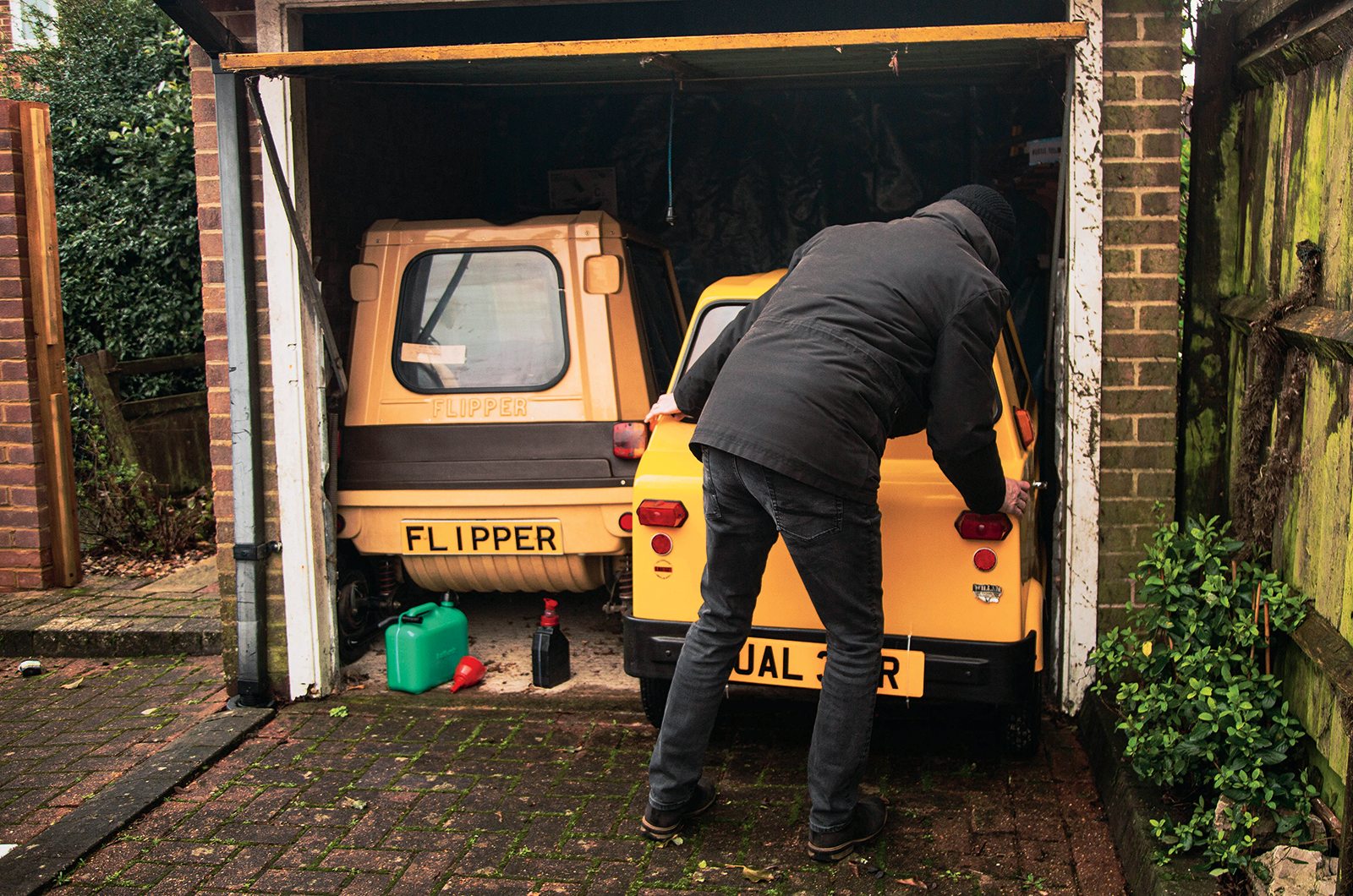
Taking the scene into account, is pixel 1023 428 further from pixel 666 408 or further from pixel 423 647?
pixel 423 647

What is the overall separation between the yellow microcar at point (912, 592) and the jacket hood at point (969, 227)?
71 cm

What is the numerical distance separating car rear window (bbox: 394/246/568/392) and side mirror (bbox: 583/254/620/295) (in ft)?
0.43

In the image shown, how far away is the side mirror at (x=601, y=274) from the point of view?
205 inches

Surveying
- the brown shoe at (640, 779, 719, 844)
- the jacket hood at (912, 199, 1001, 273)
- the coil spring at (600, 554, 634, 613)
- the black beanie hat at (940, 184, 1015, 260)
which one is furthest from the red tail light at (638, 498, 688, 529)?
the black beanie hat at (940, 184, 1015, 260)

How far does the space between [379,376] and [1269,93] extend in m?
3.82

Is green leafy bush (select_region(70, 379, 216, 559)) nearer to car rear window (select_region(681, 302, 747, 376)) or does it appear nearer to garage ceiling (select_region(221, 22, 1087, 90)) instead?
garage ceiling (select_region(221, 22, 1087, 90))

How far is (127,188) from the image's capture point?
8.94 metres

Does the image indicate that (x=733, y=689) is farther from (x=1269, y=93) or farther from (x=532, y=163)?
(x=532, y=163)

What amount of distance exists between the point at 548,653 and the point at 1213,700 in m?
2.88

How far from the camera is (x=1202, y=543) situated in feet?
11.8

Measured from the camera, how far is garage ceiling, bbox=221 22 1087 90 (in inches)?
153

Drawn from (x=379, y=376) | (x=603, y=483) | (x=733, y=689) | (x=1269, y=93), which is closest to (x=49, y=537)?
(x=379, y=376)

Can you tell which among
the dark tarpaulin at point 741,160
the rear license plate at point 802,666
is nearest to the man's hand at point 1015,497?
the rear license plate at point 802,666

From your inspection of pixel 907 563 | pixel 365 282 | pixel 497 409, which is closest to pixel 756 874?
pixel 907 563
